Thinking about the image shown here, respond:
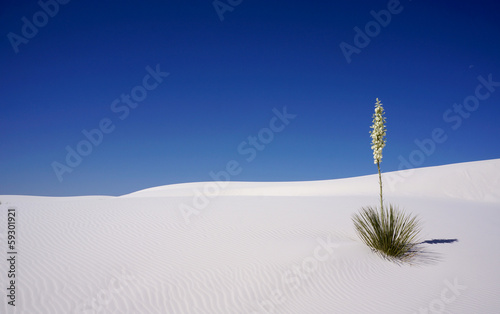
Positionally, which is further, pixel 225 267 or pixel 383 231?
pixel 383 231

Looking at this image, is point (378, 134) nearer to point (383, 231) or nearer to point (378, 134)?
point (378, 134)

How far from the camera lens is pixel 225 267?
6.68 m

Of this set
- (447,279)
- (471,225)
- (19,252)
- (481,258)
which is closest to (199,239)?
(19,252)

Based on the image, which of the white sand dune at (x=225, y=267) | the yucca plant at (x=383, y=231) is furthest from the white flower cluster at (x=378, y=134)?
the white sand dune at (x=225, y=267)

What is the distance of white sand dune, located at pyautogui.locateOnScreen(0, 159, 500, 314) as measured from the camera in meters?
5.27

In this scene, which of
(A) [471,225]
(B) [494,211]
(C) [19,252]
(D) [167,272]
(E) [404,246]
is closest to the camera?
(D) [167,272]

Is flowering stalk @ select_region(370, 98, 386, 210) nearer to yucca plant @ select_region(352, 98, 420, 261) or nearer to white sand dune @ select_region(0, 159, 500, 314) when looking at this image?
yucca plant @ select_region(352, 98, 420, 261)

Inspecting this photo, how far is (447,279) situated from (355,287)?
2563mm

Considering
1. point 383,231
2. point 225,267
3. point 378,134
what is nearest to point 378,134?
point 378,134

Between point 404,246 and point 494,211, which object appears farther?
point 494,211

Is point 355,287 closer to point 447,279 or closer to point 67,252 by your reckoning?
point 447,279

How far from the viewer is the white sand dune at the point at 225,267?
5270 millimetres

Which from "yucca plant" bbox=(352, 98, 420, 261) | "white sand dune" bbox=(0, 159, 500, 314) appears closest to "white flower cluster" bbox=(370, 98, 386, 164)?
"yucca plant" bbox=(352, 98, 420, 261)

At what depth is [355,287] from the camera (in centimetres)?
627
